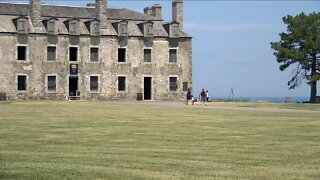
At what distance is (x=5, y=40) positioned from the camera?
197ft

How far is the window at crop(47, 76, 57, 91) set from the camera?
62.4 meters

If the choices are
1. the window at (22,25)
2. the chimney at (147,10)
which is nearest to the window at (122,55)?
the chimney at (147,10)

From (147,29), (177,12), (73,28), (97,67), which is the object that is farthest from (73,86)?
(177,12)

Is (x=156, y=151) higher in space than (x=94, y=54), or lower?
lower

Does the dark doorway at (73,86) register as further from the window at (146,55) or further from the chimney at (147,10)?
the chimney at (147,10)

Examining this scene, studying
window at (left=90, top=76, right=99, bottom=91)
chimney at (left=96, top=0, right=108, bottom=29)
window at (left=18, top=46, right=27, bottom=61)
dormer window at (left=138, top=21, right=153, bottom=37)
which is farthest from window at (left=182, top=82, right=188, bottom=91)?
window at (left=18, top=46, right=27, bottom=61)

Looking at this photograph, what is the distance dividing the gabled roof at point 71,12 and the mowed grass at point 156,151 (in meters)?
39.9

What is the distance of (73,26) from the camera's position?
62812 millimetres

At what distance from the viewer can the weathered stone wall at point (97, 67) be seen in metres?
60.5

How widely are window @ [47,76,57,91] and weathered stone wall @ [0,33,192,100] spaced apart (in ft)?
1.30

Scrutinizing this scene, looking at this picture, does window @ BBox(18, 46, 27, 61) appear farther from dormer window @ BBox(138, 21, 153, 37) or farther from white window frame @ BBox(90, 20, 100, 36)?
dormer window @ BBox(138, 21, 153, 37)

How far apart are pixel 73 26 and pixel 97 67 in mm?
5006

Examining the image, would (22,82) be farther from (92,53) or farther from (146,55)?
(146,55)

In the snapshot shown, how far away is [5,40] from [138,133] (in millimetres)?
41765
